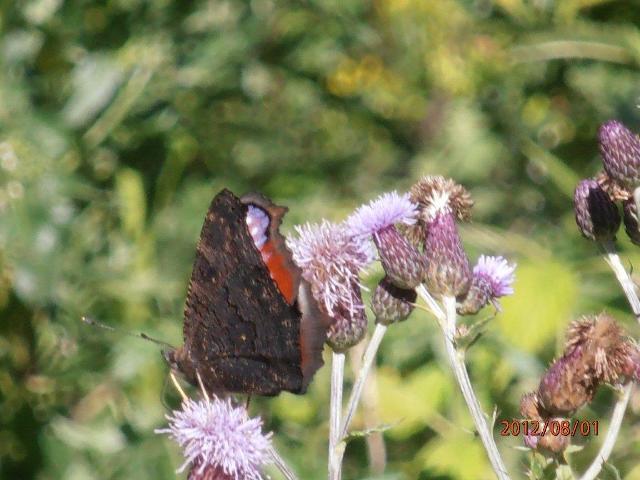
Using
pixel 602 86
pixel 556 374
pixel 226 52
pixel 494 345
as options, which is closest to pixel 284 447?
pixel 494 345

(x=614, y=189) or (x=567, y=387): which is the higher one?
(x=614, y=189)

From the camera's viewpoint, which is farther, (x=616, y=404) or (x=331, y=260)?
(x=331, y=260)

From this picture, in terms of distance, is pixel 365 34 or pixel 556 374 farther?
pixel 365 34

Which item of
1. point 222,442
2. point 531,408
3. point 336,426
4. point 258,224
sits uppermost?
point 531,408

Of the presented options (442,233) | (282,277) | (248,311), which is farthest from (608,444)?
(248,311)

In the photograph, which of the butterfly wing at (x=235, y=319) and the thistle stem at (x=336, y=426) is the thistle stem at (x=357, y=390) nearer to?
the thistle stem at (x=336, y=426)

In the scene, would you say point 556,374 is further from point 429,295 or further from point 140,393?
point 140,393

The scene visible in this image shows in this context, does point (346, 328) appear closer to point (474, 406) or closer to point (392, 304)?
point (392, 304)
